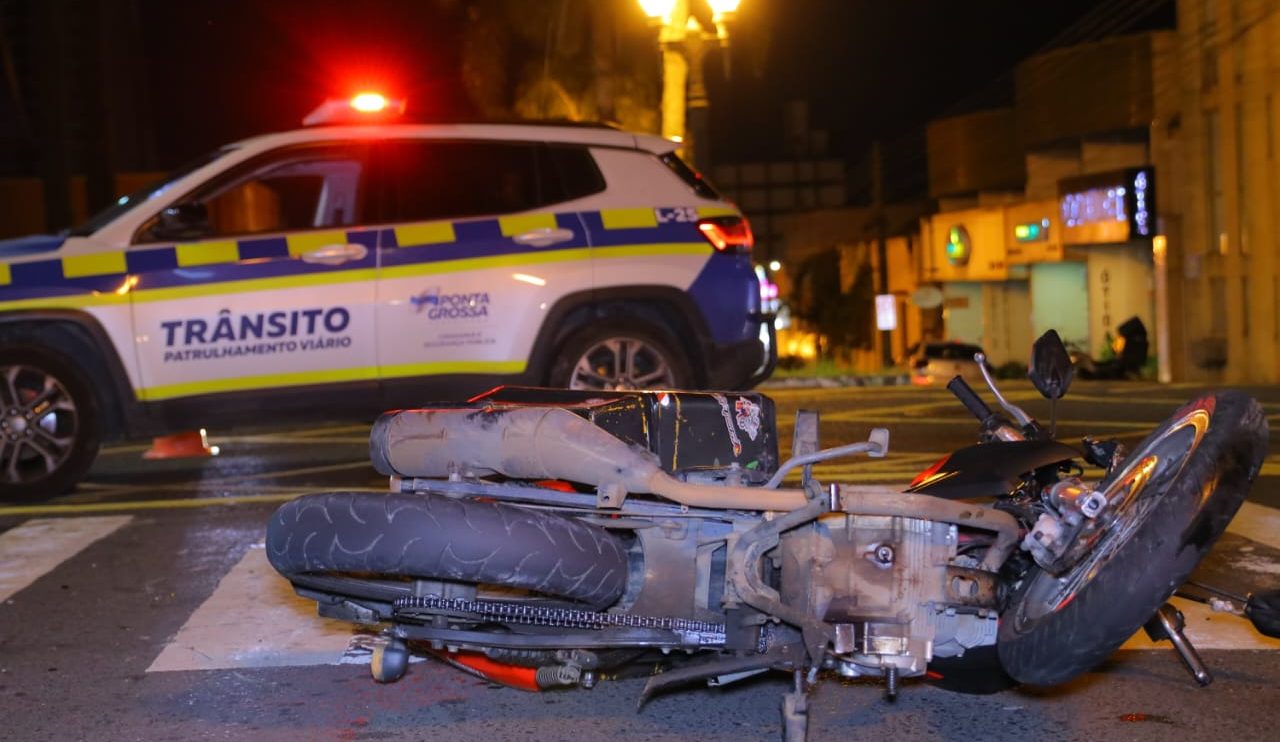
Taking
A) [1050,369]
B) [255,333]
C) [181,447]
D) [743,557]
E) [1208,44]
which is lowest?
[181,447]

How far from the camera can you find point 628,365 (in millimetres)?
8461

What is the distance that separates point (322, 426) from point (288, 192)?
3.83 meters

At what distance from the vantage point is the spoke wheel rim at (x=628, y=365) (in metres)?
8.39

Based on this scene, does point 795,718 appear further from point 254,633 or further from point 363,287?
point 363,287

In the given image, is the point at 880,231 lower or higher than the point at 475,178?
higher

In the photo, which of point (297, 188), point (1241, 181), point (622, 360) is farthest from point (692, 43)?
point (297, 188)

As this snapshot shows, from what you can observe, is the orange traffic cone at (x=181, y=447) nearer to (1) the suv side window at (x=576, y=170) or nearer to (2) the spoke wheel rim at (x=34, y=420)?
(2) the spoke wheel rim at (x=34, y=420)

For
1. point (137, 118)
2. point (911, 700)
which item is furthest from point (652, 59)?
point (911, 700)

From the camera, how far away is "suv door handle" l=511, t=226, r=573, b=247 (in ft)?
26.9

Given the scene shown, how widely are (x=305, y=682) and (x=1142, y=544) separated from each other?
2.48 metres

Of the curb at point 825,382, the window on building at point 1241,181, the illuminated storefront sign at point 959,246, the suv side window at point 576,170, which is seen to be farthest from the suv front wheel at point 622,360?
the illuminated storefront sign at point 959,246

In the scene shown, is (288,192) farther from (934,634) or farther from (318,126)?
(934,634)

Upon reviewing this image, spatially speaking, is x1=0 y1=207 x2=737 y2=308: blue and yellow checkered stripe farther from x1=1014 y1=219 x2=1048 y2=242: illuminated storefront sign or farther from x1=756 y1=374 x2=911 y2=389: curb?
x1=1014 y1=219 x2=1048 y2=242: illuminated storefront sign

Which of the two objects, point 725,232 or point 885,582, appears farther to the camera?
point 725,232
